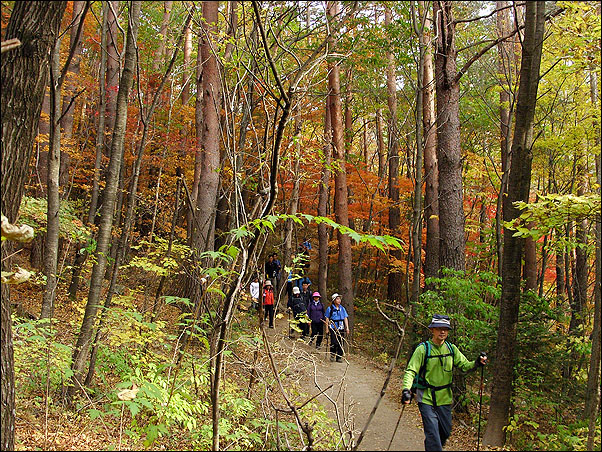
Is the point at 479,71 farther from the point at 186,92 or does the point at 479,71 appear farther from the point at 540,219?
the point at 540,219

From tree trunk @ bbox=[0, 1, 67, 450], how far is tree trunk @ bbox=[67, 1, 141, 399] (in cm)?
208

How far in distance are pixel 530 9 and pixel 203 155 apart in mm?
6979

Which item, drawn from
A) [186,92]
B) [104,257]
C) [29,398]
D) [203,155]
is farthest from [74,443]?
[186,92]

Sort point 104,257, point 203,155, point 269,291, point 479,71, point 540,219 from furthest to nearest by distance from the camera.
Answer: point 479,71
point 269,291
point 203,155
point 104,257
point 540,219

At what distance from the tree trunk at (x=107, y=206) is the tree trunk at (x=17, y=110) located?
208 cm

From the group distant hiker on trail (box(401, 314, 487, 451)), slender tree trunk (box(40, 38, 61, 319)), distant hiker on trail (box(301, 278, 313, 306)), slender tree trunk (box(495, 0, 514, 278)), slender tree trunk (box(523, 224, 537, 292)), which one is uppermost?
slender tree trunk (box(495, 0, 514, 278))

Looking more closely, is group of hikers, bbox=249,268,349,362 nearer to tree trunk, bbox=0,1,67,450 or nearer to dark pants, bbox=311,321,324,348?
dark pants, bbox=311,321,324,348

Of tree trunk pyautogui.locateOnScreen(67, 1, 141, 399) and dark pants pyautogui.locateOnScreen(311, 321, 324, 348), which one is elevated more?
tree trunk pyautogui.locateOnScreen(67, 1, 141, 399)

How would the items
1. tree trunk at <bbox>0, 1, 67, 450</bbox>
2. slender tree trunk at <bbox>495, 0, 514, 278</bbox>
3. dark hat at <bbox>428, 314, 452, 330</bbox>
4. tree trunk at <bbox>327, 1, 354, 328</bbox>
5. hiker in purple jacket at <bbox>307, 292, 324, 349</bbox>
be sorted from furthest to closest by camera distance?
tree trunk at <bbox>327, 1, 354, 328</bbox>, slender tree trunk at <bbox>495, 0, 514, 278</bbox>, hiker in purple jacket at <bbox>307, 292, 324, 349</bbox>, dark hat at <bbox>428, 314, 452, 330</bbox>, tree trunk at <bbox>0, 1, 67, 450</bbox>

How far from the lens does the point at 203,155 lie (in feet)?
34.3

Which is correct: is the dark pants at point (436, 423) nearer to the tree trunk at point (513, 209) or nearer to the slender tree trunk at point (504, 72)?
the tree trunk at point (513, 209)

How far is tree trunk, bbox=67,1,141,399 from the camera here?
5.78 m

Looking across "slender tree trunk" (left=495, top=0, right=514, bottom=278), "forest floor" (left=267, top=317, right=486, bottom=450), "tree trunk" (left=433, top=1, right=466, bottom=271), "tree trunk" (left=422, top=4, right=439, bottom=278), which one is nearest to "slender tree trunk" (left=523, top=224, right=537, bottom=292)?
"slender tree trunk" (left=495, top=0, right=514, bottom=278)

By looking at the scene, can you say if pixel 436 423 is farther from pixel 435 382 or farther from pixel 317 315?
pixel 317 315
